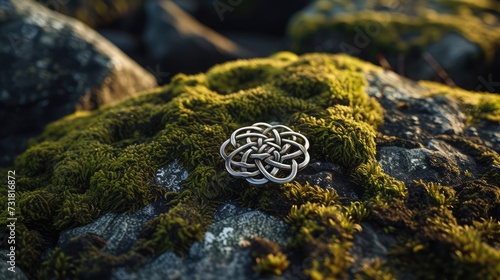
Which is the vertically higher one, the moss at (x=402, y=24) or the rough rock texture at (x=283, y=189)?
the moss at (x=402, y=24)

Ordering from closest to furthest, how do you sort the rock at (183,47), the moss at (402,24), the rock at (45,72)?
the rock at (45,72), the moss at (402,24), the rock at (183,47)

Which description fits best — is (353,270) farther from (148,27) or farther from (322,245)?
(148,27)

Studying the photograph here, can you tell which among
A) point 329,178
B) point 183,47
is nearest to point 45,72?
point 183,47

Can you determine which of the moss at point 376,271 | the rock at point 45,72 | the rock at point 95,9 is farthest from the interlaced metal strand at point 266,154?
the rock at point 95,9

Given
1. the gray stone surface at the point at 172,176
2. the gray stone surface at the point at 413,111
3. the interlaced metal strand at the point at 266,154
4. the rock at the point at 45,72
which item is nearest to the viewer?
the interlaced metal strand at the point at 266,154

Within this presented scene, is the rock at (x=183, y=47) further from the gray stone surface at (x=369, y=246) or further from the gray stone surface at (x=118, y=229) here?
the gray stone surface at (x=369, y=246)

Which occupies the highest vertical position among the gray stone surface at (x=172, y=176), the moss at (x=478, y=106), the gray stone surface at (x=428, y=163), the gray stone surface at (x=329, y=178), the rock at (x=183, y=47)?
the moss at (x=478, y=106)

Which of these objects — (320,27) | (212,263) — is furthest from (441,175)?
(320,27)
